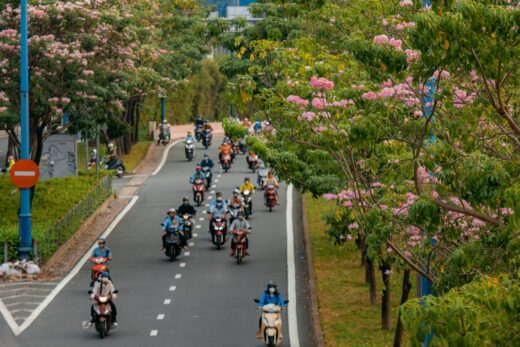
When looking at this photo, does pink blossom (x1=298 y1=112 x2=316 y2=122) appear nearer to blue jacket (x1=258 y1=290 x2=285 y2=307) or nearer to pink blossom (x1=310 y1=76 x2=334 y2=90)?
pink blossom (x1=310 y1=76 x2=334 y2=90)

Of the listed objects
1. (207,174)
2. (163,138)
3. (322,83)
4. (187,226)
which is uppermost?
(322,83)

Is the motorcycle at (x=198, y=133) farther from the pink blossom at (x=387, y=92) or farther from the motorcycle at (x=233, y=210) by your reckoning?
the pink blossom at (x=387, y=92)

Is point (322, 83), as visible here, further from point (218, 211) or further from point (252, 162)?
point (252, 162)

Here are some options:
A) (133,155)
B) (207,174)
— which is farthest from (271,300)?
(133,155)

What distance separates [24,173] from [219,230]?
6921 mm

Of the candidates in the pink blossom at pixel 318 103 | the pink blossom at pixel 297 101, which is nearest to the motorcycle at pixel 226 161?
the pink blossom at pixel 297 101

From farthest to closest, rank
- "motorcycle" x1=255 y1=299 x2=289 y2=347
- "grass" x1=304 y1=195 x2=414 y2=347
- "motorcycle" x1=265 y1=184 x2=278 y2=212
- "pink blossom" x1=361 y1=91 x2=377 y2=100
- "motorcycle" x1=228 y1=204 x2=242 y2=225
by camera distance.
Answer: "motorcycle" x1=265 y1=184 x2=278 y2=212 < "motorcycle" x1=228 y1=204 x2=242 y2=225 < "grass" x1=304 y1=195 x2=414 y2=347 < "motorcycle" x1=255 y1=299 x2=289 y2=347 < "pink blossom" x1=361 y1=91 x2=377 y2=100

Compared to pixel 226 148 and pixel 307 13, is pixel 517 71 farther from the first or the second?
pixel 226 148

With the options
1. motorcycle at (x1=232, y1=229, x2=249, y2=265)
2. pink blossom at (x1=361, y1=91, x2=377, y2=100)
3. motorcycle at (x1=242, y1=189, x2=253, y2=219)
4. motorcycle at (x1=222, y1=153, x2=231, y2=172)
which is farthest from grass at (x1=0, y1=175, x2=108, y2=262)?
pink blossom at (x1=361, y1=91, x2=377, y2=100)

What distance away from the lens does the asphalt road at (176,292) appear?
25.2 m

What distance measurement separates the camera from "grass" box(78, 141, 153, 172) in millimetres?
58825

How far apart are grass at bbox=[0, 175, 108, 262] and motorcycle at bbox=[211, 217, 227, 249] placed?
4609 millimetres

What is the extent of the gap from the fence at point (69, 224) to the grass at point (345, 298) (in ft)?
23.3

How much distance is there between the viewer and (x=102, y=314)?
2495 centimetres
